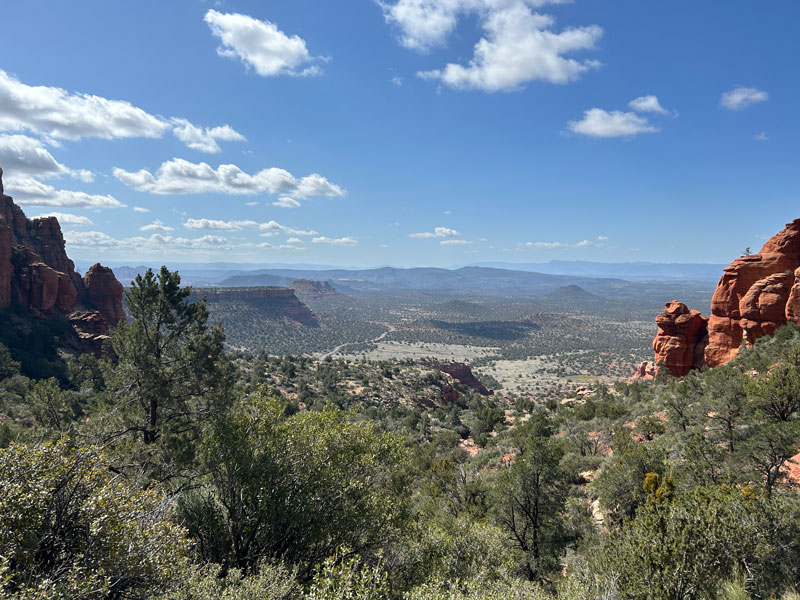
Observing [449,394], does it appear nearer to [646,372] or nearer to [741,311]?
[646,372]

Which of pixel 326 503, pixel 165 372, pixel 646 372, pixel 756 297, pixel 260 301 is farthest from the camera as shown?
pixel 260 301

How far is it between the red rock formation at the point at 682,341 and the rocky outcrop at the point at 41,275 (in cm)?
6862

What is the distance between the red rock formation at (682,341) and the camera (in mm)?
44719

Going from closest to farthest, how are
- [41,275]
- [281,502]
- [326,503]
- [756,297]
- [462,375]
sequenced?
[281,502] < [326,503] < [756,297] < [41,275] < [462,375]

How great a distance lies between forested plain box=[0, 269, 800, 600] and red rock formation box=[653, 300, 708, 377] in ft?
69.3

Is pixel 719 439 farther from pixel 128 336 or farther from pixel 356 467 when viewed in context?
pixel 128 336

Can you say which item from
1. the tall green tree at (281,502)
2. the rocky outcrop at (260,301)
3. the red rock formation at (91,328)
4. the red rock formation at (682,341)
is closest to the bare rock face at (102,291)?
the red rock formation at (91,328)

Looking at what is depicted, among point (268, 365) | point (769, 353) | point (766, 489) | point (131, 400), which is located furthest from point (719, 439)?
point (268, 365)

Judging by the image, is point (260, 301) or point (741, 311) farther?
point (260, 301)

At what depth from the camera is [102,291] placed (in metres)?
61.7

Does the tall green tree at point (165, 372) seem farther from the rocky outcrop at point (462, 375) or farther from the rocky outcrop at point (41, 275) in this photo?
the rocky outcrop at point (462, 375)

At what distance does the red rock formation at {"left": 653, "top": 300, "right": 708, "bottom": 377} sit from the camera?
4472 centimetres

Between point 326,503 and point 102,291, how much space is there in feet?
230

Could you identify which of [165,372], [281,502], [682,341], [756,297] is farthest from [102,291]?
[756,297]
